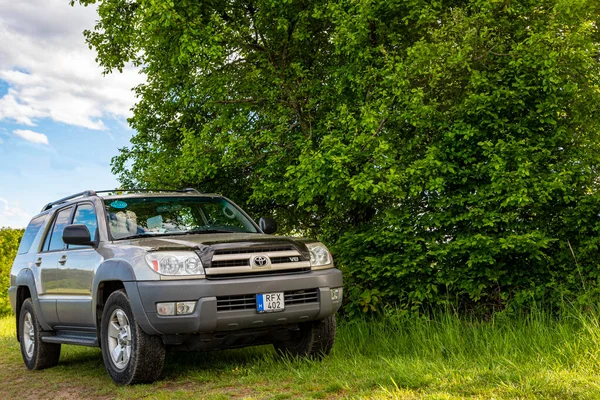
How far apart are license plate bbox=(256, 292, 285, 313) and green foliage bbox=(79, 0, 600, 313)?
3.04m

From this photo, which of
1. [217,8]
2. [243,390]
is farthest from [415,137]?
[243,390]

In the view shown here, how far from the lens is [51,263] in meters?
8.48

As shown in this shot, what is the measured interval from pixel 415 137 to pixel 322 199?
6.68 feet

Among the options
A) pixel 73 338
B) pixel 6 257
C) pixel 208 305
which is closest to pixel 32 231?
pixel 73 338

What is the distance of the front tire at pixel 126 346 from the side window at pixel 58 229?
2026 mm

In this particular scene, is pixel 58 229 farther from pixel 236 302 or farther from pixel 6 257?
pixel 6 257

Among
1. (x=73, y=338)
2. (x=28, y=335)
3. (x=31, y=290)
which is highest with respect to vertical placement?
(x=31, y=290)

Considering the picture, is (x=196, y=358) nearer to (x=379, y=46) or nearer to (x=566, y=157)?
(x=379, y=46)

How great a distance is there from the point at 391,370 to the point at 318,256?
5.22 ft

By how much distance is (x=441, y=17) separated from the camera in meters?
10.6

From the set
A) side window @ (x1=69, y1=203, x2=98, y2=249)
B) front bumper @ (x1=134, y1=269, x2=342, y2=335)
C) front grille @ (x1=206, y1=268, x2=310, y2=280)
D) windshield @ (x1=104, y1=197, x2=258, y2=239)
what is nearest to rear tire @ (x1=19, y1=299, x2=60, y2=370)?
side window @ (x1=69, y1=203, x2=98, y2=249)

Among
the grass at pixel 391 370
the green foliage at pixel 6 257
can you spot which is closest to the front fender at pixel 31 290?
the grass at pixel 391 370

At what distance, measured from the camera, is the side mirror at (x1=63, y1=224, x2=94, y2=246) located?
7156 millimetres

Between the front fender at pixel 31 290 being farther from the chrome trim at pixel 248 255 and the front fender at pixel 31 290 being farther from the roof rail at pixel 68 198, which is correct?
the chrome trim at pixel 248 255
